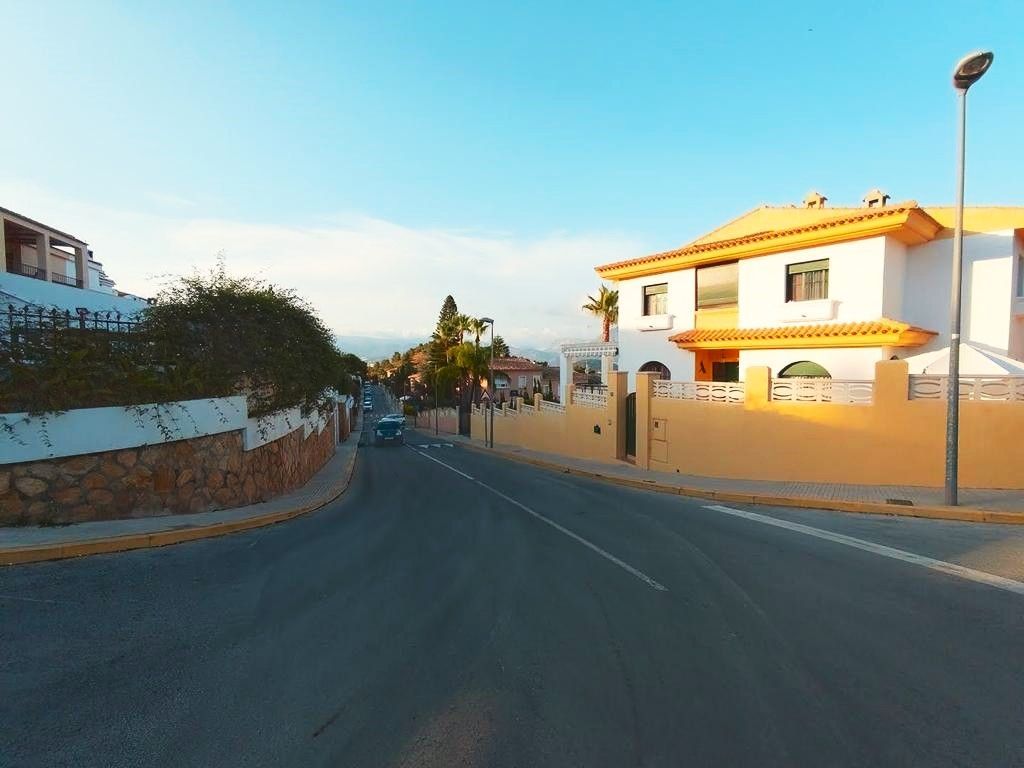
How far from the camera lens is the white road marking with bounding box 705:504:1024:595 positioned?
579 cm

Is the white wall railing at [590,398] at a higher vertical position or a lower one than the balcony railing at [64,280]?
lower

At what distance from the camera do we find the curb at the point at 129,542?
6.27 metres

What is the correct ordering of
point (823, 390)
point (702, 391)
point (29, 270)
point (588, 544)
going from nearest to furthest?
point (588, 544), point (823, 390), point (702, 391), point (29, 270)

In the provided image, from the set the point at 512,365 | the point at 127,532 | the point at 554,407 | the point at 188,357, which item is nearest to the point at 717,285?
the point at 554,407

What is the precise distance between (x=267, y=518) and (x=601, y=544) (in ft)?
19.2

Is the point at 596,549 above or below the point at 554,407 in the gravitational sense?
below

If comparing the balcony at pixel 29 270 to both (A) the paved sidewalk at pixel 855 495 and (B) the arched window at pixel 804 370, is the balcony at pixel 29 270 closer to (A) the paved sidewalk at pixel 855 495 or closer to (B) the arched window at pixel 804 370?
(A) the paved sidewalk at pixel 855 495

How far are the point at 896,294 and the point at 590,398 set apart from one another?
11422 millimetres

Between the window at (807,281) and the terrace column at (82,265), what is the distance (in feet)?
134

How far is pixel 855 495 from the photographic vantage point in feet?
36.0

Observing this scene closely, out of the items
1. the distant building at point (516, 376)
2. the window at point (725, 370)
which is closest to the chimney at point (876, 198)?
the window at point (725, 370)

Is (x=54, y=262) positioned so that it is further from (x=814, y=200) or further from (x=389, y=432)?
(x=814, y=200)

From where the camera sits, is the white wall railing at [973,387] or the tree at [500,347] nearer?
the white wall railing at [973,387]

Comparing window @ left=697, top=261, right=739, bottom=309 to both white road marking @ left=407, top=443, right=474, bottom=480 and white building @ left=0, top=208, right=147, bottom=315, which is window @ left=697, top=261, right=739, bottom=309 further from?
white building @ left=0, top=208, right=147, bottom=315
